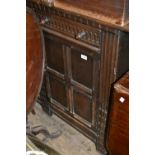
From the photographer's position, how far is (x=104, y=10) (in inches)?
53.1

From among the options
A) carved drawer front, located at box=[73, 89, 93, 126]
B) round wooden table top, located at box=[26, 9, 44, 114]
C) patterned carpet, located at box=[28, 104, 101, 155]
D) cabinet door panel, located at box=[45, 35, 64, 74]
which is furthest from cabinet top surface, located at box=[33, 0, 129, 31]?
patterned carpet, located at box=[28, 104, 101, 155]

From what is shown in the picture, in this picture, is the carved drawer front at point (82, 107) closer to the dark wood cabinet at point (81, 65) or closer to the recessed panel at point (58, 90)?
the dark wood cabinet at point (81, 65)

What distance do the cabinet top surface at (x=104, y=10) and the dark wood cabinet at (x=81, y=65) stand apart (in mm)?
24

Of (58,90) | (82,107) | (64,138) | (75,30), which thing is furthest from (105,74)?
(64,138)

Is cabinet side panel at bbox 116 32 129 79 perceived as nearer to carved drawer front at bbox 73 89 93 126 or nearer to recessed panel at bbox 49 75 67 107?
carved drawer front at bbox 73 89 93 126

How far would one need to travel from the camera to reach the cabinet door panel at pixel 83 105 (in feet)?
6.27

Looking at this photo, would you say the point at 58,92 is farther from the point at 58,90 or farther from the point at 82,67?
the point at 82,67

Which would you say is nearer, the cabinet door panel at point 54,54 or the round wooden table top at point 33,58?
the round wooden table top at point 33,58

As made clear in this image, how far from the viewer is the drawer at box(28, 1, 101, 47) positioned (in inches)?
60.6

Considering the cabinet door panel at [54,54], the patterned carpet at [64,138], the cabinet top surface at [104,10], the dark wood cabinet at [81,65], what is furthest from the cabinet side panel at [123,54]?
the patterned carpet at [64,138]

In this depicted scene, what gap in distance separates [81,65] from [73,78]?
179 mm

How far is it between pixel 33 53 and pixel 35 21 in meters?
0.22

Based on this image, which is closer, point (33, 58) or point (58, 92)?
point (33, 58)
